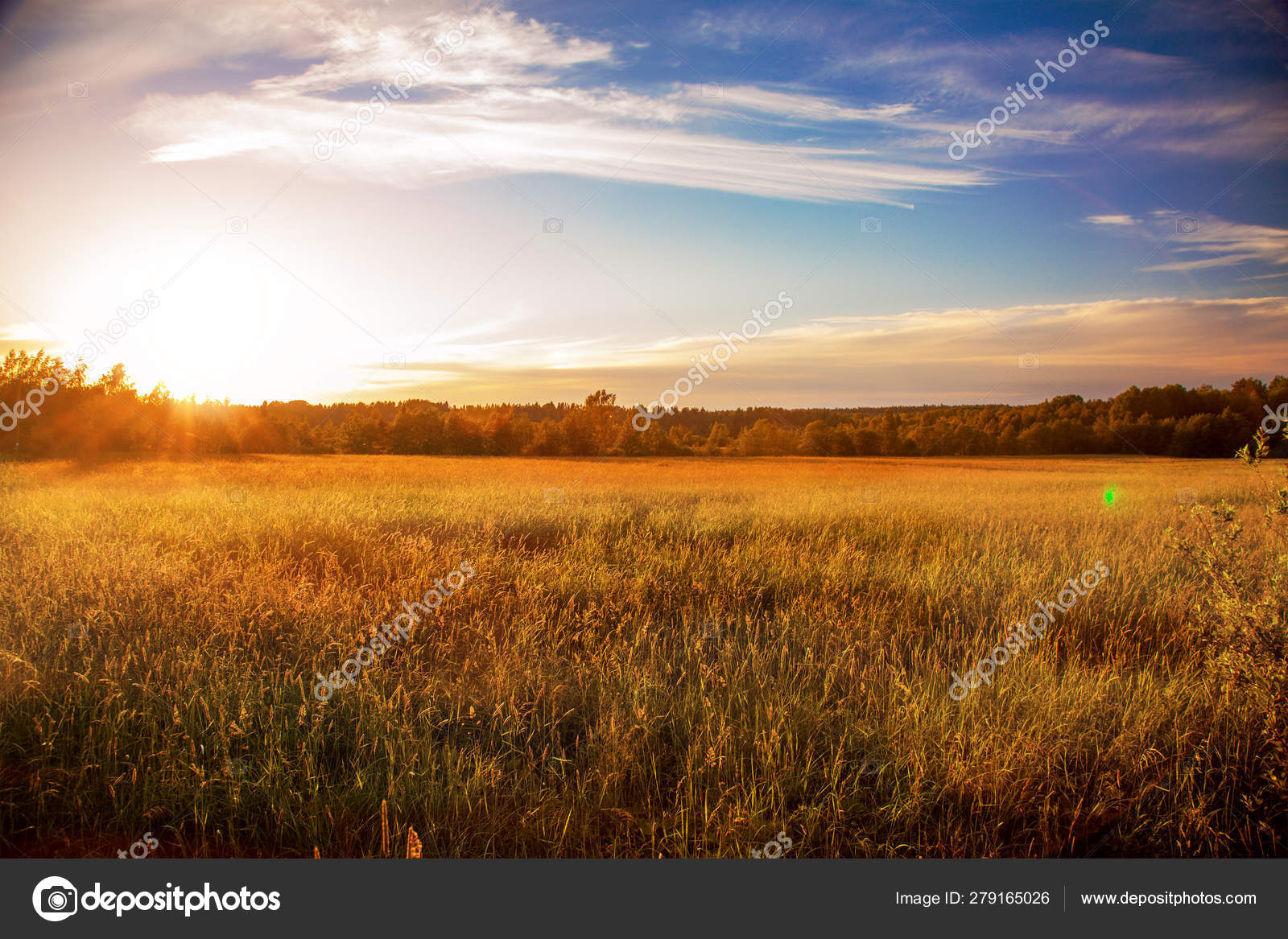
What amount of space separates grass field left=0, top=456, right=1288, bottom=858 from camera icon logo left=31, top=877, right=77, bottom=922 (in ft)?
0.56

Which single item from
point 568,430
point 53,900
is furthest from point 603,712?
point 568,430

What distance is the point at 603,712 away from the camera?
3611 millimetres

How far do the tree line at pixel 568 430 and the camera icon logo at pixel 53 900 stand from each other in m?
43.8

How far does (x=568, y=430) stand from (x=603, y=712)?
56.0 metres

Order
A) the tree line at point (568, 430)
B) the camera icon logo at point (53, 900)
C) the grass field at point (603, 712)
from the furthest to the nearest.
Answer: the tree line at point (568, 430) < the grass field at point (603, 712) < the camera icon logo at point (53, 900)

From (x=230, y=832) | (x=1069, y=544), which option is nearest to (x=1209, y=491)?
(x=1069, y=544)

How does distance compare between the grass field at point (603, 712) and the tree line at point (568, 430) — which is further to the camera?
the tree line at point (568, 430)

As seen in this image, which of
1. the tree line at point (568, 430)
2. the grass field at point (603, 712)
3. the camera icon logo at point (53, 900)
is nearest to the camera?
the camera icon logo at point (53, 900)

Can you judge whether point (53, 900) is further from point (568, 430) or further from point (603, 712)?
point (568, 430)

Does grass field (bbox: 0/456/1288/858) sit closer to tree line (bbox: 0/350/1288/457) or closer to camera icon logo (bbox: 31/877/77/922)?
camera icon logo (bbox: 31/877/77/922)

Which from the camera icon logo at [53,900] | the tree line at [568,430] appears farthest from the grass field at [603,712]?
the tree line at [568,430]

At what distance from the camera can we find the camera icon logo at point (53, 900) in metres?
2.67

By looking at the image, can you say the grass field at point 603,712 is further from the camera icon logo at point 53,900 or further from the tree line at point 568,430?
the tree line at point 568,430

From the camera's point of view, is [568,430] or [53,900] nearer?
[53,900]
